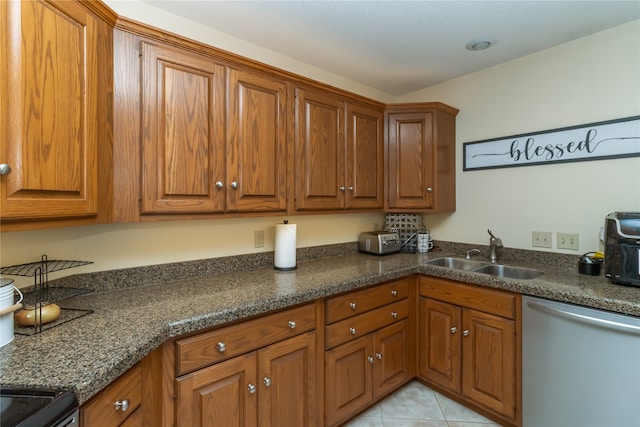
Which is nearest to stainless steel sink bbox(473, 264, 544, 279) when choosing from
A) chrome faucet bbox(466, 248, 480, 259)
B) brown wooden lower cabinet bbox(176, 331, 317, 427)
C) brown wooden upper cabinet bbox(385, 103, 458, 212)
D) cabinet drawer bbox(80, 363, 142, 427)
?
chrome faucet bbox(466, 248, 480, 259)

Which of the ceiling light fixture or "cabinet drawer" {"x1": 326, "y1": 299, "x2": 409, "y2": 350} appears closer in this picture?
"cabinet drawer" {"x1": 326, "y1": 299, "x2": 409, "y2": 350}

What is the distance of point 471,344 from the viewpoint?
1943mm

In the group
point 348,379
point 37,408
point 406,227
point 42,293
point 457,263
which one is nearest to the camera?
point 37,408

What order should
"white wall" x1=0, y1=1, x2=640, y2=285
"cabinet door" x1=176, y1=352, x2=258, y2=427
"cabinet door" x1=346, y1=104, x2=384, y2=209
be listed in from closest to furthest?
"cabinet door" x1=176, y1=352, x2=258, y2=427, "white wall" x1=0, y1=1, x2=640, y2=285, "cabinet door" x1=346, y1=104, x2=384, y2=209

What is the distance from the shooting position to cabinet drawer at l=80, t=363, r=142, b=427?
87 centimetres

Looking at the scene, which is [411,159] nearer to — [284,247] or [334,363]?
[284,247]

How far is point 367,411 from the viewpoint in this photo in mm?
1987

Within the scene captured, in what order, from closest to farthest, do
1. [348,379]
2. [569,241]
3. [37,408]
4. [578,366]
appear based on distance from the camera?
[37,408], [578,366], [348,379], [569,241]

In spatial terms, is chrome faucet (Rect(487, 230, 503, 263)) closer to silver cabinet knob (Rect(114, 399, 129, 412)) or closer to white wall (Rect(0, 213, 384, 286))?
white wall (Rect(0, 213, 384, 286))

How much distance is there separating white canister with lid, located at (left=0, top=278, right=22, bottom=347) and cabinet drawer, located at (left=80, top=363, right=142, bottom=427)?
386 mm

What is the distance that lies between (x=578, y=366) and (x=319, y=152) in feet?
5.92

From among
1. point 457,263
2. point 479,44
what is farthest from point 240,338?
point 479,44

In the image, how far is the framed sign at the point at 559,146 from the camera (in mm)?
1827

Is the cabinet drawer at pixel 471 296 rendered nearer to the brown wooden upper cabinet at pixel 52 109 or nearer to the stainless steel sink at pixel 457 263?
the stainless steel sink at pixel 457 263
